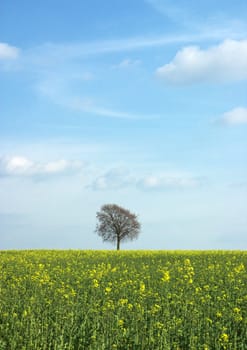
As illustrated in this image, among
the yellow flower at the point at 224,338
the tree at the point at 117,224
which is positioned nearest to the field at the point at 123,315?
the yellow flower at the point at 224,338

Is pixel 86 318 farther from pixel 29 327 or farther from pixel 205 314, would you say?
pixel 205 314

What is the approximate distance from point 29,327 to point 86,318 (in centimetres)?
167

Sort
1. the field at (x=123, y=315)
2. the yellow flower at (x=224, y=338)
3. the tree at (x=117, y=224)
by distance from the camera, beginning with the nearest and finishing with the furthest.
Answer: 1. the yellow flower at (x=224, y=338)
2. the field at (x=123, y=315)
3. the tree at (x=117, y=224)

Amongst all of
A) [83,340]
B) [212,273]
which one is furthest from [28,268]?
[83,340]

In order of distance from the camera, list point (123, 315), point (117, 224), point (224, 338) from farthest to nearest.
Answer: point (117, 224)
point (123, 315)
point (224, 338)

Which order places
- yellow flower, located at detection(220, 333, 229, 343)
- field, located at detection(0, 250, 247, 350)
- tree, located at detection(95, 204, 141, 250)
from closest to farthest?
yellow flower, located at detection(220, 333, 229, 343), field, located at detection(0, 250, 247, 350), tree, located at detection(95, 204, 141, 250)

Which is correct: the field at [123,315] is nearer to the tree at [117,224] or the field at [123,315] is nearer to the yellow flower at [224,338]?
the yellow flower at [224,338]

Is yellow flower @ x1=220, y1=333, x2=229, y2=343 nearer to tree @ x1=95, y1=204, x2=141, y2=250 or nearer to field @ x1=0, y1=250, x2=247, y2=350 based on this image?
field @ x1=0, y1=250, x2=247, y2=350

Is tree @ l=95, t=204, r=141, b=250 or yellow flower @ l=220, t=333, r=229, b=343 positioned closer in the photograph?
yellow flower @ l=220, t=333, r=229, b=343

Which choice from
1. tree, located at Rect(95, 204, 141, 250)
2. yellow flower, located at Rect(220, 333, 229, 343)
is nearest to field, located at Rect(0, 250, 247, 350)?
yellow flower, located at Rect(220, 333, 229, 343)

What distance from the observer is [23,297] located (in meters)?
18.3

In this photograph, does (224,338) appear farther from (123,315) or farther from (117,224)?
(117,224)

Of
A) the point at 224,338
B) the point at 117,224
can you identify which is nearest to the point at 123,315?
the point at 224,338

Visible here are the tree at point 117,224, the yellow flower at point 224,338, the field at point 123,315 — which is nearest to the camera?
the yellow flower at point 224,338
